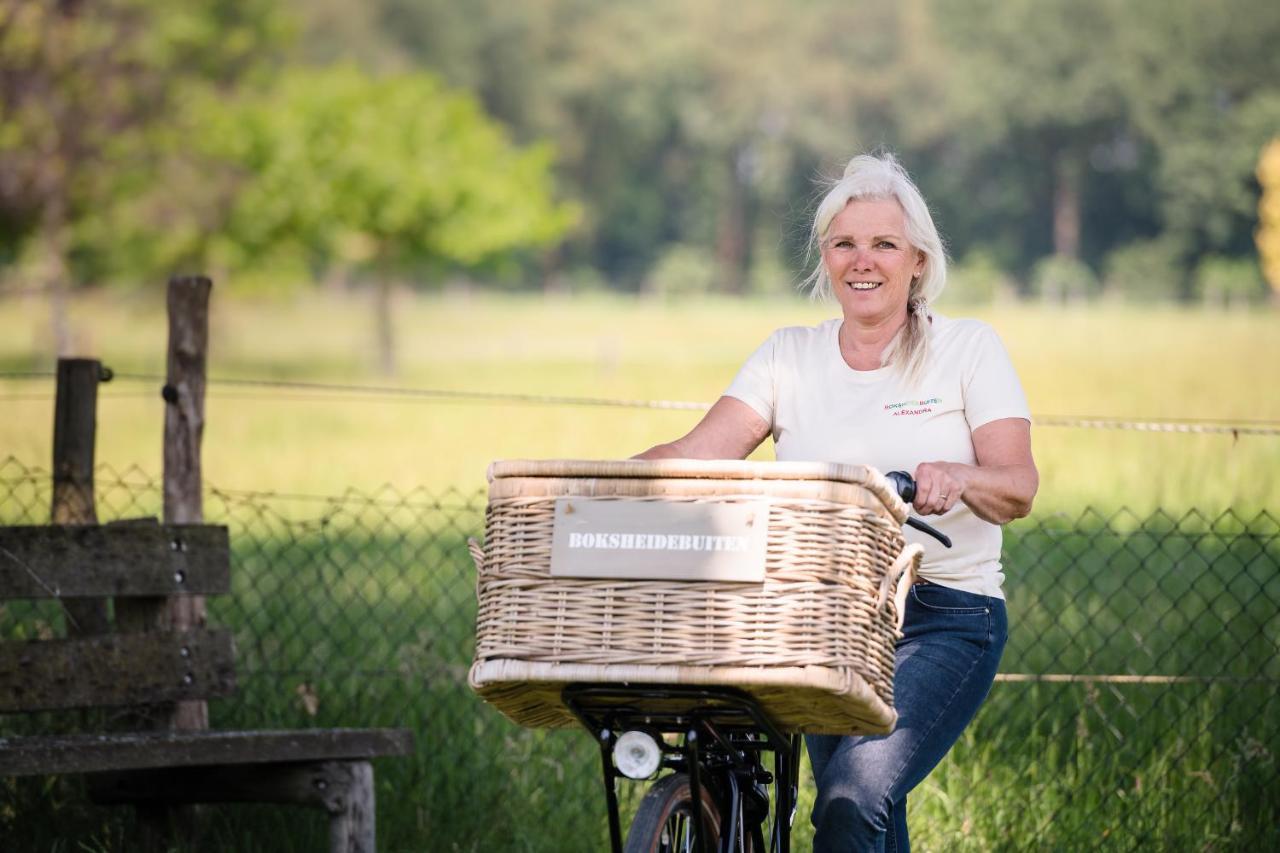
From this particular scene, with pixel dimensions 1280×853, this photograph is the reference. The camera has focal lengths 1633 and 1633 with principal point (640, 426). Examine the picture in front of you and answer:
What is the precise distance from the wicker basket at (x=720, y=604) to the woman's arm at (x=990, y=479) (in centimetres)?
18

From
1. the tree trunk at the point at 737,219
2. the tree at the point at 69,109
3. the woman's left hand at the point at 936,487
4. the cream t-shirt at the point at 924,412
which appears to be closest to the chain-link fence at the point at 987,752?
the cream t-shirt at the point at 924,412

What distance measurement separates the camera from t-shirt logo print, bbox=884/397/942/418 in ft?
11.1

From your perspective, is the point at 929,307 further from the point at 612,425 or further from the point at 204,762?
the point at 612,425

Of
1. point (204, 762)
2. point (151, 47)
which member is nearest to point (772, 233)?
point (151, 47)

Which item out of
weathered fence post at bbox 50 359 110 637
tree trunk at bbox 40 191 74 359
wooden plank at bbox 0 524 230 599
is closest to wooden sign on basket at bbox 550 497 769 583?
wooden plank at bbox 0 524 230 599

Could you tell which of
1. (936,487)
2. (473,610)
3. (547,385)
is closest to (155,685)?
(936,487)

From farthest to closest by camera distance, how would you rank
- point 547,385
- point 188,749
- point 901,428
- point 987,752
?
point 547,385
point 987,752
point 188,749
point 901,428

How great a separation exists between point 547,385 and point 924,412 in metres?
28.1

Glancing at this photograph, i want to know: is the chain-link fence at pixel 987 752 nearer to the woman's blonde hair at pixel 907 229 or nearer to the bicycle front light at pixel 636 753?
the woman's blonde hair at pixel 907 229

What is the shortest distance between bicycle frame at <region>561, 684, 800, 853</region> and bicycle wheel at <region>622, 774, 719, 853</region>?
3cm

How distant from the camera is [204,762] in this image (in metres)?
4.28

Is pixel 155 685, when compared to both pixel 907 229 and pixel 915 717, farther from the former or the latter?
pixel 907 229

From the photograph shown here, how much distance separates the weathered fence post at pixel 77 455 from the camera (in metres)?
5.30

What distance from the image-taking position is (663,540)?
2.80 m
